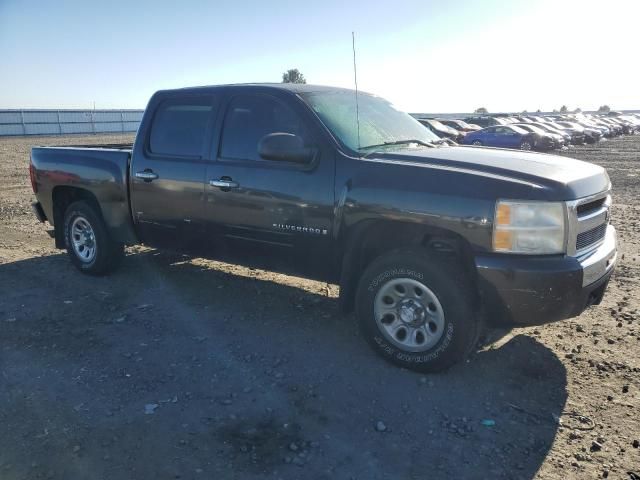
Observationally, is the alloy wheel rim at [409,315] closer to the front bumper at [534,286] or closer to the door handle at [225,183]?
the front bumper at [534,286]

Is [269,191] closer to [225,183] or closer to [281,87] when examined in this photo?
[225,183]

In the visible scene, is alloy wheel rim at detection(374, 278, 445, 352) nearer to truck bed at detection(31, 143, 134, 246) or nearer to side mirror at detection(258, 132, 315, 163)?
side mirror at detection(258, 132, 315, 163)

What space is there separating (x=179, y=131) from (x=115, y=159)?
35.1 inches

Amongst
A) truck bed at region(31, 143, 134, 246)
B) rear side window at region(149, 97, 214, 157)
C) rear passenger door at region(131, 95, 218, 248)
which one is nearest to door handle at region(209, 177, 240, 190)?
rear passenger door at region(131, 95, 218, 248)

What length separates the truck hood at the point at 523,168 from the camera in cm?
340

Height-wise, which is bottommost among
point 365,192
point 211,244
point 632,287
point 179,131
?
point 632,287

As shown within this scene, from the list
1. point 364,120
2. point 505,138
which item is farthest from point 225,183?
point 505,138

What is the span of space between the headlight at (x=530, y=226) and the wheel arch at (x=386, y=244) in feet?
0.92

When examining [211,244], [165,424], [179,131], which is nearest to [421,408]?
[165,424]

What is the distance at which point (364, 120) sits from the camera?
4645mm

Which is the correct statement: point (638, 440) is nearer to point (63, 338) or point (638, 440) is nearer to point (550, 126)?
point (63, 338)

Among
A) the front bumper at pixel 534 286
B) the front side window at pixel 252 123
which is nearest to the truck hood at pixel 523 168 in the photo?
the front bumper at pixel 534 286

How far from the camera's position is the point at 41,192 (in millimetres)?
6359

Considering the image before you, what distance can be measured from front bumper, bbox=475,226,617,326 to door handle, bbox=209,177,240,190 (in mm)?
2153
